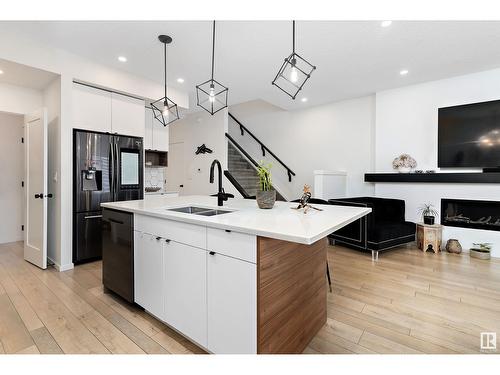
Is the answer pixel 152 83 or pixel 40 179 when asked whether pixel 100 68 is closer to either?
pixel 152 83

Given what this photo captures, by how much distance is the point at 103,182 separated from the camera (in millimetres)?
3447

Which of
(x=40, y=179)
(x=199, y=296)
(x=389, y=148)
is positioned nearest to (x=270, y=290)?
(x=199, y=296)

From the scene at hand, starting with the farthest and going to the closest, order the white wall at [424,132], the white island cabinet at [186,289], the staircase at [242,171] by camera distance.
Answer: the staircase at [242,171] → the white wall at [424,132] → the white island cabinet at [186,289]

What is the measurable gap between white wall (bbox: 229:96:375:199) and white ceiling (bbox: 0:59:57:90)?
4.52 metres

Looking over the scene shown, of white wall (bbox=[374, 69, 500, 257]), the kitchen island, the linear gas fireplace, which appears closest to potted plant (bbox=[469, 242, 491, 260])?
white wall (bbox=[374, 69, 500, 257])

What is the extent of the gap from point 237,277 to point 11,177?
5.21 metres

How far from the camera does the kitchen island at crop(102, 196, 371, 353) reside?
1.32 metres

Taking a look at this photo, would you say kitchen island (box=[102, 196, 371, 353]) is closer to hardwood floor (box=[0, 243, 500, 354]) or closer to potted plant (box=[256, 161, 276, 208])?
hardwood floor (box=[0, 243, 500, 354])

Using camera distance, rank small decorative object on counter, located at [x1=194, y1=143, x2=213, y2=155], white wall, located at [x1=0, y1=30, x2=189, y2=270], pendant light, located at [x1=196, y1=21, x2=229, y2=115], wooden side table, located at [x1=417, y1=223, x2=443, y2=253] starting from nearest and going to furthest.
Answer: pendant light, located at [x1=196, y1=21, x2=229, y2=115]
white wall, located at [x1=0, y1=30, x2=189, y2=270]
wooden side table, located at [x1=417, y1=223, x2=443, y2=253]
small decorative object on counter, located at [x1=194, y1=143, x2=213, y2=155]

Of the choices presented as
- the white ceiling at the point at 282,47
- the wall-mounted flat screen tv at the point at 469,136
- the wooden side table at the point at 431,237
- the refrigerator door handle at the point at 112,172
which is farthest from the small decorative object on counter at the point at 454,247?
the refrigerator door handle at the point at 112,172

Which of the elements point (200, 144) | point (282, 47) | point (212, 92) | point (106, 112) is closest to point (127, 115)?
point (106, 112)

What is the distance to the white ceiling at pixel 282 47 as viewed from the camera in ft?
8.64

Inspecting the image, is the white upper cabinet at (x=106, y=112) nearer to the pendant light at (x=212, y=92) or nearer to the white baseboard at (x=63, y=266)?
the pendant light at (x=212, y=92)

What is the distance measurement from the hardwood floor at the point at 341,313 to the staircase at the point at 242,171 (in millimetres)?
3335
